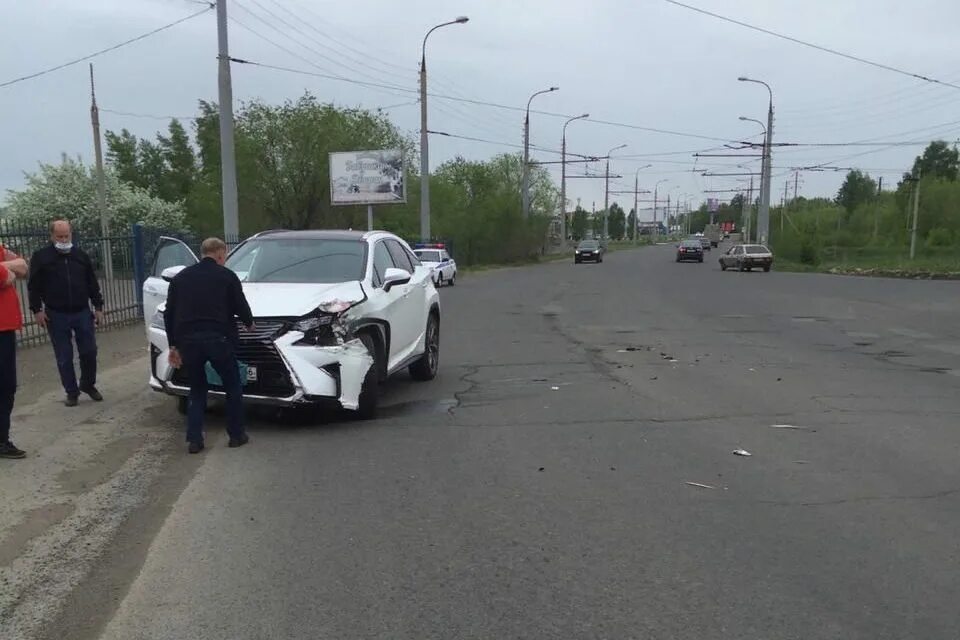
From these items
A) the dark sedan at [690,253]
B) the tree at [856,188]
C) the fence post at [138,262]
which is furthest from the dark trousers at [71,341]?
the tree at [856,188]

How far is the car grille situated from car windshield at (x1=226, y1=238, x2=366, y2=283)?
111 cm

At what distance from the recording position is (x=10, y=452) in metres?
6.21

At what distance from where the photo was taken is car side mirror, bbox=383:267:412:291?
7.98 meters

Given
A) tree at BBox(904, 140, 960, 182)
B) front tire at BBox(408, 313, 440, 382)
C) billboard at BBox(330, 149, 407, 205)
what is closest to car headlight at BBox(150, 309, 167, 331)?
front tire at BBox(408, 313, 440, 382)

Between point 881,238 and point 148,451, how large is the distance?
8725 centimetres

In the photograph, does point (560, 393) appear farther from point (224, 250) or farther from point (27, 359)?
point (27, 359)

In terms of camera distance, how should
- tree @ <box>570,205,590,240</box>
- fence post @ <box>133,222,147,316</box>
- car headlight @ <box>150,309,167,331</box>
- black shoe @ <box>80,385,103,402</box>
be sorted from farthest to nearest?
tree @ <box>570,205,590,240</box>
fence post @ <box>133,222,147,316</box>
black shoe @ <box>80,385,103,402</box>
car headlight @ <box>150,309,167,331</box>

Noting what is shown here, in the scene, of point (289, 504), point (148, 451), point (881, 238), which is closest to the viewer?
point (289, 504)

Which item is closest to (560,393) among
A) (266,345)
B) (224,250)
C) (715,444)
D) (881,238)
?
(715,444)

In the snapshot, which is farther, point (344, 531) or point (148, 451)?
point (148, 451)

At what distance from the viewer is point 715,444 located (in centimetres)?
662

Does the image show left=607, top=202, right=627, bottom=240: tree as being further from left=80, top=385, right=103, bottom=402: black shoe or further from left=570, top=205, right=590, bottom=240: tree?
left=80, top=385, right=103, bottom=402: black shoe

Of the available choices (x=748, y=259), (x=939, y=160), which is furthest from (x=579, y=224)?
(x=748, y=259)

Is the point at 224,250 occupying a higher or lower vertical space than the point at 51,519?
higher
